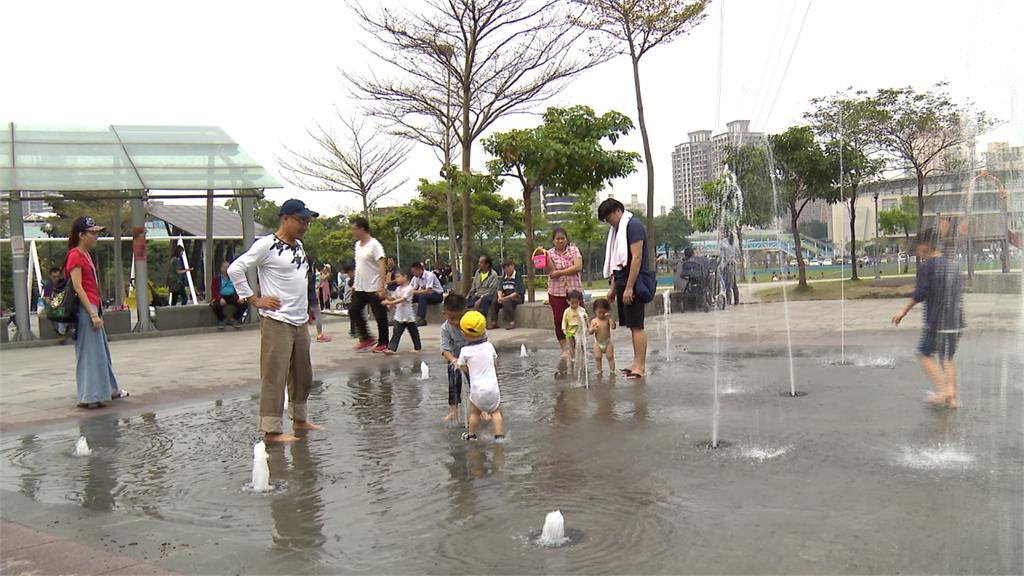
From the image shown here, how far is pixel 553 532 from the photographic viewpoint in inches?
151

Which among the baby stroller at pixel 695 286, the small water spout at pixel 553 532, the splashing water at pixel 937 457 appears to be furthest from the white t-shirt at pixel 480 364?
the baby stroller at pixel 695 286

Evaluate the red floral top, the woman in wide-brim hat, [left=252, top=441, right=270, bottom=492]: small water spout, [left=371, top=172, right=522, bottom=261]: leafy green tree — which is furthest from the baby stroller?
[left=371, top=172, right=522, bottom=261]: leafy green tree

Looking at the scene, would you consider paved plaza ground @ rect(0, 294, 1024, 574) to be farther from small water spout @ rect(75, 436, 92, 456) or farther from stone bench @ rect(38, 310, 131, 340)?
stone bench @ rect(38, 310, 131, 340)

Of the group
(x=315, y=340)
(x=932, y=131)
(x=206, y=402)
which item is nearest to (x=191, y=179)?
(x=315, y=340)

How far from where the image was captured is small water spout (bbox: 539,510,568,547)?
151 inches

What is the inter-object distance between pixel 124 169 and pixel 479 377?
1348 cm

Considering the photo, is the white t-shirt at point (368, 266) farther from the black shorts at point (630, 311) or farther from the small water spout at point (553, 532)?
the small water spout at point (553, 532)

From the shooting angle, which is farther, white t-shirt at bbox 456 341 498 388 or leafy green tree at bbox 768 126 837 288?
leafy green tree at bbox 768 126 837 288

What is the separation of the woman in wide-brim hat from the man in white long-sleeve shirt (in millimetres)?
2520

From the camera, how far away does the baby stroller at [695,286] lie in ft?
64.0

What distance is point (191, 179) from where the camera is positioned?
1712 centimetres

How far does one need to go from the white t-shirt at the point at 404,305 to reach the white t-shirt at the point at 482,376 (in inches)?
213

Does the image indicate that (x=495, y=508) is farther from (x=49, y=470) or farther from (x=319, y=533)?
(x=49, y=470)

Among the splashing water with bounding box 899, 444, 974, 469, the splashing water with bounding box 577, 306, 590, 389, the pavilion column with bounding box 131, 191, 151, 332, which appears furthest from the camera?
the pavilion column with bounding box 131, 191, 151, 332
